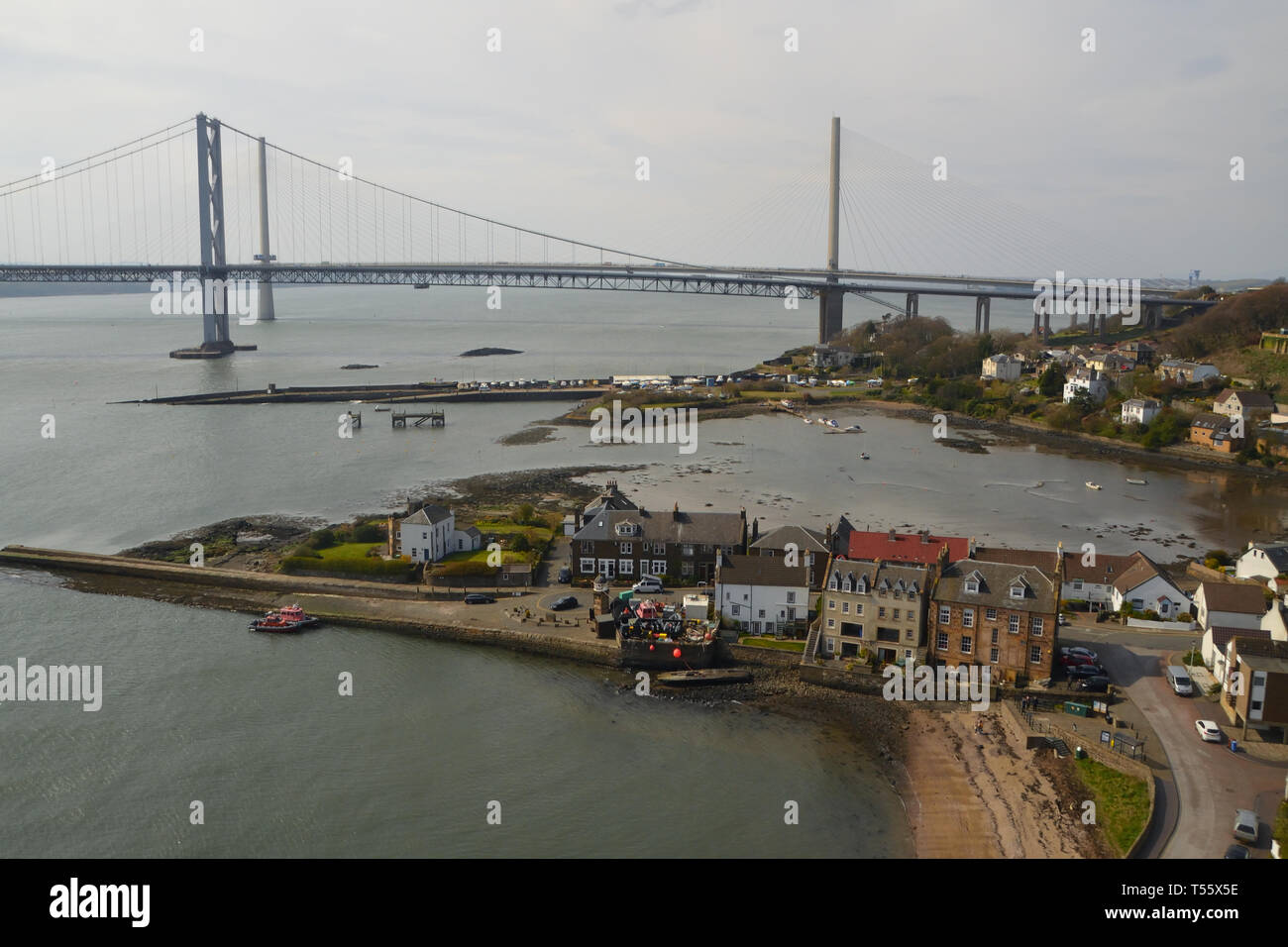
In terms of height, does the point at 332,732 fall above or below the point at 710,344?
below

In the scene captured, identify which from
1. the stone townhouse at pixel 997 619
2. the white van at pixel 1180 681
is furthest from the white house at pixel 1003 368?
the white van at pixel 1180 681

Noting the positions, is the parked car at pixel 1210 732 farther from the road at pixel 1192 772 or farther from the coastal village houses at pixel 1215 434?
the coastal village houses at pixel 1215 434

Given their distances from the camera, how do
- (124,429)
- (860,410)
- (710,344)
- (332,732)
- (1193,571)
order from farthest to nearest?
1. (710,344)
2. (860,410)
3. (124,429)
4. (1193,571)
5. (332,732)

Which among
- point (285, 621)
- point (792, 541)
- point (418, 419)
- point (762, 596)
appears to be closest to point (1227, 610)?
point (792, 541)

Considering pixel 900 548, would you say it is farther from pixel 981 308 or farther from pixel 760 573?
pixel 981 308

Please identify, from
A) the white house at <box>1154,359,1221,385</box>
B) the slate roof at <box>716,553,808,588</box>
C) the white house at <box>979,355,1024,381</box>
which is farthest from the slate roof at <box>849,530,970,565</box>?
the white house at <box>979,355,1024,381</box>
